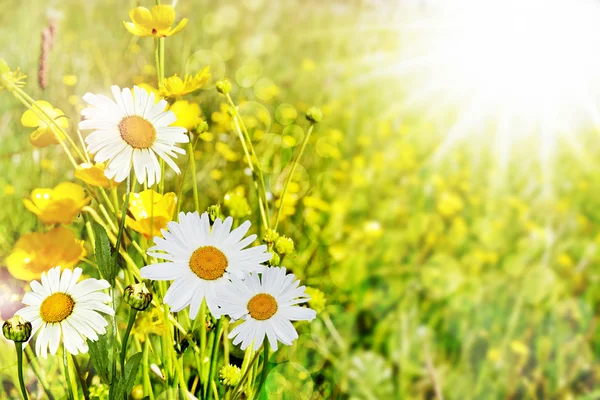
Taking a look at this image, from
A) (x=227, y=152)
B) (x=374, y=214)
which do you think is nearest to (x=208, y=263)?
(x=227, y=152)

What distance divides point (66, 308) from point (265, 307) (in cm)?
13

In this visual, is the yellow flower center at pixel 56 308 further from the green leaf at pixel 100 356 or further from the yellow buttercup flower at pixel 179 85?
the yellow buttercup flower at pixel 179 85

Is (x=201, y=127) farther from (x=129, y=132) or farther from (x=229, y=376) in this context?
(x=229, y=376)

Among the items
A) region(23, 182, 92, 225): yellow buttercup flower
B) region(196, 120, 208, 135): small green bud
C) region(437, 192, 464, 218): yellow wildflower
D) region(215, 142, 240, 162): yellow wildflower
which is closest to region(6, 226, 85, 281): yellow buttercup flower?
region(23, 182, 92, 225): yellow buttercup flower

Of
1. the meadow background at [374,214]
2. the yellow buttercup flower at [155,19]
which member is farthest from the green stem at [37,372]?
the yellow buttercup flower at [155,19]

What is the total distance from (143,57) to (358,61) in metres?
1.52

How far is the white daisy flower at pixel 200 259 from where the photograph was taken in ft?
1.13

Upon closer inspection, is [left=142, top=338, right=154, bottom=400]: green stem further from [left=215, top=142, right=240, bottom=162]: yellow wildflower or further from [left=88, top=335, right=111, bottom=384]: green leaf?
[left=215, top=142, right=240, bottom=162]: yellow wildflower

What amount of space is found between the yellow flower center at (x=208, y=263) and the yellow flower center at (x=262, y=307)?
29 mm

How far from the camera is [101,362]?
382 millimetres

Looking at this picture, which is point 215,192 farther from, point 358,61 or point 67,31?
point 358,61

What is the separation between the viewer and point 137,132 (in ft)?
1.16

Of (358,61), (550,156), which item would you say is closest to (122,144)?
(550,156)

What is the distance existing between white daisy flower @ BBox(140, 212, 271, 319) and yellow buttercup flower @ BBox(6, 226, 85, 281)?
0.26ft
